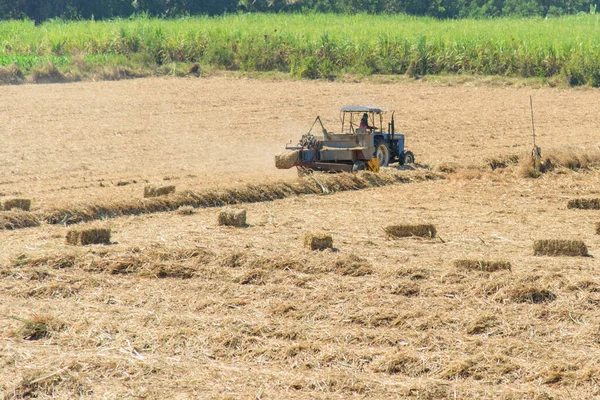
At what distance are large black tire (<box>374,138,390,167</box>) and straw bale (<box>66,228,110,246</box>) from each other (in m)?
8.73

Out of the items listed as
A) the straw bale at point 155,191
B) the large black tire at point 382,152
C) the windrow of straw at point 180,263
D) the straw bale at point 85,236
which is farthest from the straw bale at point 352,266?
the large black tire at point 382,152

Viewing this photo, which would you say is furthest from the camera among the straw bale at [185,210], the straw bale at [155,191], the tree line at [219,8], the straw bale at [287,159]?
the tree line at [219,8]

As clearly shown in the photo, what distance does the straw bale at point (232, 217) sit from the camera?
13.1m

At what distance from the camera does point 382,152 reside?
19.5m

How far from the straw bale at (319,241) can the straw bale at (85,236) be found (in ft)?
8.75

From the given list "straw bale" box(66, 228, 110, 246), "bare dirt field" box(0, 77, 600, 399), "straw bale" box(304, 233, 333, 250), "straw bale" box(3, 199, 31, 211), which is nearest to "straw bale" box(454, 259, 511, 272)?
"bare dirt field" box(0, 77, 600, 399)

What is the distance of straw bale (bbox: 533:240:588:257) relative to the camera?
11.0m

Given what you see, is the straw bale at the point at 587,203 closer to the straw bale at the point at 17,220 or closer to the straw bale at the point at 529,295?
the straw bale at the point at 529,295

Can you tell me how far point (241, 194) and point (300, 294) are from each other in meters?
6.71

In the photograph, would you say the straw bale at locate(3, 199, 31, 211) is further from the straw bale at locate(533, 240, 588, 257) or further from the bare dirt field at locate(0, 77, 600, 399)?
the straw bale at locate(533, 240, 588, 257)

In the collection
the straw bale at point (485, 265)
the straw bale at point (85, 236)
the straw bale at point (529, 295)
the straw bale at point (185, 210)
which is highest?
the straw bale at point (529, 295)

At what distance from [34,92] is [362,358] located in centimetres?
2589

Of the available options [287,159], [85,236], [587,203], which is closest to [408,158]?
[287,159]

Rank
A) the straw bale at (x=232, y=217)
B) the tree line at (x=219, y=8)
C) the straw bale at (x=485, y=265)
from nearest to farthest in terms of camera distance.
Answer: the straw bale at (x=485, y=265)
the straw bale at (x=232, y=217)
the tree line at (x=219, y=8)
